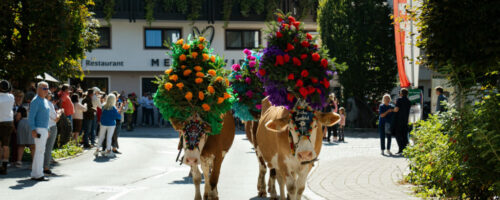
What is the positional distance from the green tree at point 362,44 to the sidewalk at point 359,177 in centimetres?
1530

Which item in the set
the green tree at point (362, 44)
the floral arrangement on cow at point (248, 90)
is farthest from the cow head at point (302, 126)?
the green tree at point (362, 44)

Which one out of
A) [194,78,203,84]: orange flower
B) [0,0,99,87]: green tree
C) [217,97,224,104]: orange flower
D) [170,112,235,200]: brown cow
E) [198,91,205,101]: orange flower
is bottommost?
[170,112,235,200]: brown cow

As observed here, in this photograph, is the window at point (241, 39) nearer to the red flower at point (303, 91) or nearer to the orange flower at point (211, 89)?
the orange flower at point (211, 89)

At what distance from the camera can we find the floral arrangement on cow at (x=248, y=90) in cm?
980

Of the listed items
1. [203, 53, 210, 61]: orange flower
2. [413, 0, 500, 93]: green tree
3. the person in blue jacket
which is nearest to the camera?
[413, 0, 500, 93]: green tree

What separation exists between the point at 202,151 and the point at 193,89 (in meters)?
0.94

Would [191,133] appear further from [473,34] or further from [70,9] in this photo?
[70,9]

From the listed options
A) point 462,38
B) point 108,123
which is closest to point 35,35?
point 108,123

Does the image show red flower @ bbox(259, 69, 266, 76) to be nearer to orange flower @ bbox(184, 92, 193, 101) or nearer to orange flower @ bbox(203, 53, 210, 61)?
orange flower @ bbox(184, 92, 193, 101)

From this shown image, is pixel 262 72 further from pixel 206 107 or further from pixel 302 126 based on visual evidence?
pixel 206 107

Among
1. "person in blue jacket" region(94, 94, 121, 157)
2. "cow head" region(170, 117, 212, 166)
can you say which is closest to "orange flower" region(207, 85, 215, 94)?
"cow head" region(170, 117, 212, 166)

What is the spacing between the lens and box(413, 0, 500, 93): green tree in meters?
Answer: 6.98

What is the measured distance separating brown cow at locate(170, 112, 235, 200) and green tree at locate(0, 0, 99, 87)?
319 inches

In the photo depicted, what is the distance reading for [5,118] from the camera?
12.7 m
